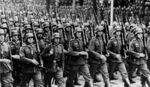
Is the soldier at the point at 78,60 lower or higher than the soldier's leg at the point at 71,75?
higher

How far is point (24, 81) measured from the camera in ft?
26.3

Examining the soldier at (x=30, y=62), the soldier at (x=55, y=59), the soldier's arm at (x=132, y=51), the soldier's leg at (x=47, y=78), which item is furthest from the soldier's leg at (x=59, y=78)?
the soldier's arm at (x=132, y=51)

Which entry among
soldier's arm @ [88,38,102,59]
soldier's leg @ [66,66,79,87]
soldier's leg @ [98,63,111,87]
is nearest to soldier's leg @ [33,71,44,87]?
soldier's leg @ [66,66,79,87]

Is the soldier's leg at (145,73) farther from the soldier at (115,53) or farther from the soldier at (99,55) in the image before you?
the soldier at (99,55)

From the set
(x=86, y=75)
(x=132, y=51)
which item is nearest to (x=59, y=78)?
(x=86, y=75)

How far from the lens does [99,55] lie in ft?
28.1

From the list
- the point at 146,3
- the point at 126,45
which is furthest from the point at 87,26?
the point at 146,3

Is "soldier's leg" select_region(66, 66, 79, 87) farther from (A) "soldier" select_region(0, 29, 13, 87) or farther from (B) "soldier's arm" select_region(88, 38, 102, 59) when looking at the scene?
(A) "soldier" select_region(0, 29, 13, 87)

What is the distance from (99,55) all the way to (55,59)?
113cm

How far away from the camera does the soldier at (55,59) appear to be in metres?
8.15

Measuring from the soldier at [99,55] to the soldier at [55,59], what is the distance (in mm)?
881

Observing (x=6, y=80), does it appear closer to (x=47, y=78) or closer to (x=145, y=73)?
(x=47, y=78)

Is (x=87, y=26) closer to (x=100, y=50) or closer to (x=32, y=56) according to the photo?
(x=100, y=50)

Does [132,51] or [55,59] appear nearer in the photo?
[55,59]
